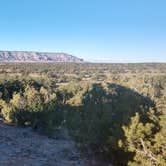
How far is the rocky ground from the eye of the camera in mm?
16027

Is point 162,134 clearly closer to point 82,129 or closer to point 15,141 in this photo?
point 82,129

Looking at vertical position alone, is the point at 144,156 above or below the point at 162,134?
below

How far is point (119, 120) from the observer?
48.0ft

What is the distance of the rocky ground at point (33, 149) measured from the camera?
16027 mm

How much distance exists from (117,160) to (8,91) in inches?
984

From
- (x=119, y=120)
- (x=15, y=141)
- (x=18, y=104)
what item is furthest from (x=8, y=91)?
(x=119, y=120)

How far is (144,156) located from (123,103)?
18.2 feet

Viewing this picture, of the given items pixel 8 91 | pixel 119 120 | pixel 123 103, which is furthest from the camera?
pixel 8 91

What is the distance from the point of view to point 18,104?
24.5 meters

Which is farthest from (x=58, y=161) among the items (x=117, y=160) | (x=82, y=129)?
(x=117, y=160)

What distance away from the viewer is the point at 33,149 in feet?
60.7

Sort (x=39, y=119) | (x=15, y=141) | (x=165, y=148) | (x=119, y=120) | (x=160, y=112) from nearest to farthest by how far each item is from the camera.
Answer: (x=165, y=148), (x=160, y=112), (x=119, y=120), (x=15, y=141), (x=39, y=119)

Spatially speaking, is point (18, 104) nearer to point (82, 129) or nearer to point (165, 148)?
point (82, 129)

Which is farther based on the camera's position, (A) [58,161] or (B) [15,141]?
(B) [15,141]
